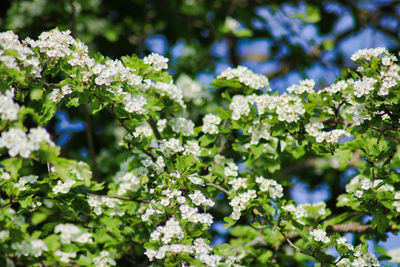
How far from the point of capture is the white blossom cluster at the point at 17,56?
202 centimetres

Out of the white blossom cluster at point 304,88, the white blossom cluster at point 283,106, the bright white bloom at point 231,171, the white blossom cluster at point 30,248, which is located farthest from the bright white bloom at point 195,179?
the white blossom cluster at point 30,248

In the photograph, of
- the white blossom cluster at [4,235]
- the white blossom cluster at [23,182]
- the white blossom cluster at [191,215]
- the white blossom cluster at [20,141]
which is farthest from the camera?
the white blossom cluster at [23,182]

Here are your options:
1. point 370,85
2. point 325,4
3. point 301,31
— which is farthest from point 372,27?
point 370,85

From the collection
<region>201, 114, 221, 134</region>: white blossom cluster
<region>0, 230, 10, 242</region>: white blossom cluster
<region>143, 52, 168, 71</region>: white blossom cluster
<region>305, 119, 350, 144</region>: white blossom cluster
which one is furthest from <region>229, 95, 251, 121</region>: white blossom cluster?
<region>0, 230, 10, 242</region>: white blossom cluster

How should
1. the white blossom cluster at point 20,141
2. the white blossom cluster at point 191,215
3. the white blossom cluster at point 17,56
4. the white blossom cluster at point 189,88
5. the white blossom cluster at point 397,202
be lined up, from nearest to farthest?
the white blossom cluster at point 20,141, the white blossom cluster at point 17,56, the white blossom cluster at point 191,215, the white blossom cluster at point 397,202, the white blossom cluster at point 189,88

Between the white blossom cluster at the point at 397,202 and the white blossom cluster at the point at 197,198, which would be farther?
the white blossom cluster at the point at 397,202

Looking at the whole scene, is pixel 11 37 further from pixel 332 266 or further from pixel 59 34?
pixel 332 266

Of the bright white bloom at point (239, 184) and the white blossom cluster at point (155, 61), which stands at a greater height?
the white blossom cluster at point (155, 61)

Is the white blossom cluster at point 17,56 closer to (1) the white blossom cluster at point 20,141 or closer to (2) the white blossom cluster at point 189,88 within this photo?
(1) the white blossom cluster at point 20,141

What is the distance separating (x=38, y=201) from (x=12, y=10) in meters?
2.98

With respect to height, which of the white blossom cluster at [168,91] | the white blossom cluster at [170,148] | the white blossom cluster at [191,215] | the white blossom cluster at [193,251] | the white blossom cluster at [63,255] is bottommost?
the white blossom cluster at [193,251]

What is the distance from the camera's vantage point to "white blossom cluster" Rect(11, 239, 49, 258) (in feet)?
8.06

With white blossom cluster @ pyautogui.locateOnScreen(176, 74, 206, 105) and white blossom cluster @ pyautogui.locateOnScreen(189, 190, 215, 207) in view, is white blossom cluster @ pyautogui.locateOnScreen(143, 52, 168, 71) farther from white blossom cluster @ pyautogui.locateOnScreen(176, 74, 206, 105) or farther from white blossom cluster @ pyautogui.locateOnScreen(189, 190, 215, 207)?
white blossom cluster @ pyautogui.locateOnScreen(176, 74, 206, 105)

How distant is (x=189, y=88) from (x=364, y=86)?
2211 millimetres
